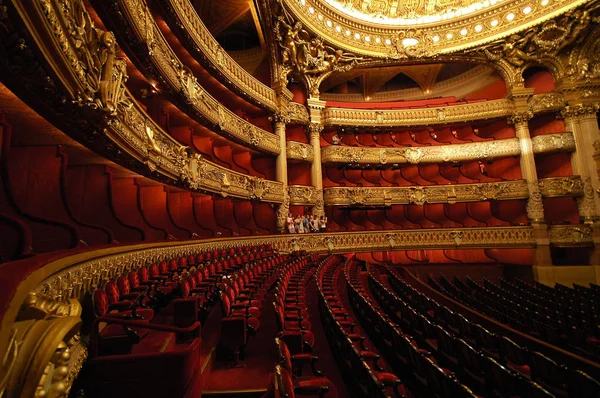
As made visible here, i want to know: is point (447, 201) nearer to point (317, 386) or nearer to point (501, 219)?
point (501, 219)

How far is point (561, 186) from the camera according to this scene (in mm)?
7852

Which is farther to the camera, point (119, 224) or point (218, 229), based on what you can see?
point (218, 229)

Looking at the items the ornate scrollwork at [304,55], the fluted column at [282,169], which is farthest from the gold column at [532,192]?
the fluted column at [282,169]

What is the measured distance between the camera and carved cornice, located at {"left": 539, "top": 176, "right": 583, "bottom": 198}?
775 cm

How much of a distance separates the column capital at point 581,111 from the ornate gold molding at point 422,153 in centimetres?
129

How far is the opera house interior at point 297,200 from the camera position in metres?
1.29

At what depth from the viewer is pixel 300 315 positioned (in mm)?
2020

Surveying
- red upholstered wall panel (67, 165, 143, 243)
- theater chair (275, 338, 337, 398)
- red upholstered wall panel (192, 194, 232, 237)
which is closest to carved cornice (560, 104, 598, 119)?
red upholstered wall panel (192, 194, 232, 237)

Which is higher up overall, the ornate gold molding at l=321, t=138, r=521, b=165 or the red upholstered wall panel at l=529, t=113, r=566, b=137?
the red upholstered wall panel at l=529, t=113, r=566, b=137

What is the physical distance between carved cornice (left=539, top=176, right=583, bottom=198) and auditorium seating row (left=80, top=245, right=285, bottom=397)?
850 centimetres

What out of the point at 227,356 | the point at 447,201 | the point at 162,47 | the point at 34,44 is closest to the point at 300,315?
the point at 227,356

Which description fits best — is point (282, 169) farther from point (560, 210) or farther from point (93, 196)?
point (560, 210)

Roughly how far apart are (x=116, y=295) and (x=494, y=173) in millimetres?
9834

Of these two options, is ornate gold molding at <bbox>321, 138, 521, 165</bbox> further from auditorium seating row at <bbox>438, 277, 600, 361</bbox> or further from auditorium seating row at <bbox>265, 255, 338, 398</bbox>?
auditorium seating row at <bbox>265, 255, 338, 398</bbox>
